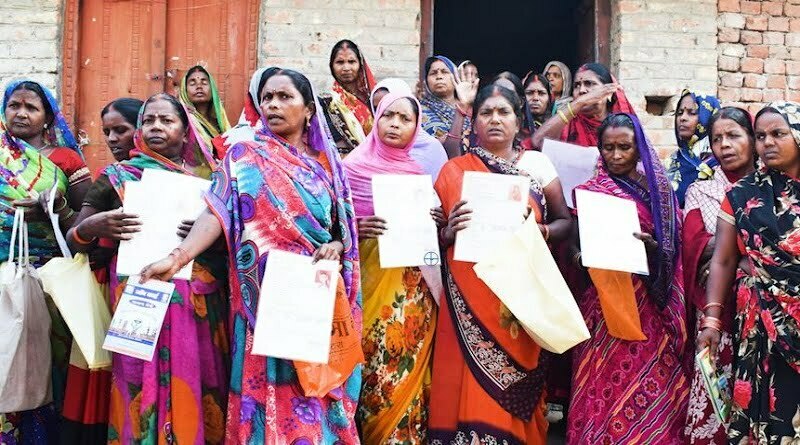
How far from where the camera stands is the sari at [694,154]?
4.28 metres

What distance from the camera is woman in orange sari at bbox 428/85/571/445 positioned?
350 centimetres

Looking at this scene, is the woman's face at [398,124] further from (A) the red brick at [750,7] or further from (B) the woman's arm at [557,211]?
(A) the red brick at [750,7]

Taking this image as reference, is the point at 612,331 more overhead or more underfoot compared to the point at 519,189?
more underfoot

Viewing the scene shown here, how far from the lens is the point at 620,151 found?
12.3 feet

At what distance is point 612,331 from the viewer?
3.58 metres

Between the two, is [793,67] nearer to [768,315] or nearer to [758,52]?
[758,52]

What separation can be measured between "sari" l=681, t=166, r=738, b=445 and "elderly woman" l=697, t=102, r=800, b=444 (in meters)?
0.15

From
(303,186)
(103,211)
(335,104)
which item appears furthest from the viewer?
(335,104)

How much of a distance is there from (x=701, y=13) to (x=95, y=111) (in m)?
4.65

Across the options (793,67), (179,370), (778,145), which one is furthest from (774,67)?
(179,370)

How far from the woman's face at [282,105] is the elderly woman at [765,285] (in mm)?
1833

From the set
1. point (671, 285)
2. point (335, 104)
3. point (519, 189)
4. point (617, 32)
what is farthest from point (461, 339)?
point (617, 32)

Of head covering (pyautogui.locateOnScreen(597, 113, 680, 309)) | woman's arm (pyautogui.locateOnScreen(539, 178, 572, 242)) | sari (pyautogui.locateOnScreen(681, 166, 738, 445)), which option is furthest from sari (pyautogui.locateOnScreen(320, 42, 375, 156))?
sari (pyautogui.locateOnScreen(681, 166, 738, 445))

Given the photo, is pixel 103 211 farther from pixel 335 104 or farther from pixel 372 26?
pixel 372 26
